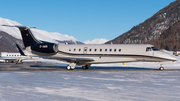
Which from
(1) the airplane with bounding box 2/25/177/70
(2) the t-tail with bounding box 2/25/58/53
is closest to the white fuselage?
(1) the airplane with bounding box 2/25/177/70

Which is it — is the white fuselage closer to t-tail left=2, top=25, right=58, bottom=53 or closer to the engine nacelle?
the engine nacelle

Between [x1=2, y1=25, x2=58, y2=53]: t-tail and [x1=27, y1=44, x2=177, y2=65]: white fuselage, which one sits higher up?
[x1=2, y1=25, x2=58, y2=53]: t-tail

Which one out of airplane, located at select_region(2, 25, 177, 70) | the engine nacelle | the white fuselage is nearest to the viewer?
the white fuselage

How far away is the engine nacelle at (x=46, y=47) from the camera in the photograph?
26.9 m

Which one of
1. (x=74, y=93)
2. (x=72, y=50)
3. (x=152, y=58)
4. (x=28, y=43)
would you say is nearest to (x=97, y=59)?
(x=72, y=50)

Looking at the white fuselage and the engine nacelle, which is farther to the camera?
the engine nacelle

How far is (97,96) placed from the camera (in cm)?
887

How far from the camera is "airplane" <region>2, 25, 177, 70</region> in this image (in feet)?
78.9

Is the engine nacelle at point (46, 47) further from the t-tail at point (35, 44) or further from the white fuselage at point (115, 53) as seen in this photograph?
the white fuselage at point (115, 53)

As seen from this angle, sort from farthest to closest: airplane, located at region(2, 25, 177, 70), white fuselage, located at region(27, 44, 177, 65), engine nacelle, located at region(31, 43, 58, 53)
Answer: engine nacelle, located at region(31, 43, 58, 53), airplane, located at region(2, 25, 177, 70), white fuselage, located at region(27, 44, 177, 65)

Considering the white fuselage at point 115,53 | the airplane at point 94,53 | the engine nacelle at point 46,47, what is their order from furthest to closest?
the engine nacelle at point 46,47 < the airplane at point 94,53 < the white fuselage at point 115,53

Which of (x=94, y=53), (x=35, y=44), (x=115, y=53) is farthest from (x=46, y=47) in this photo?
(x=115, y=53)

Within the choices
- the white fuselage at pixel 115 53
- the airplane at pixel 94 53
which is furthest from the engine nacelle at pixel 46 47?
the white fuselage at pixel 115 53

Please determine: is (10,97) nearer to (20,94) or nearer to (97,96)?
(20,94)
